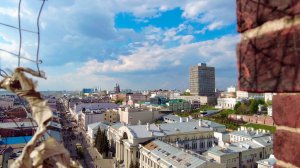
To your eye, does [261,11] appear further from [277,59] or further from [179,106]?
[179,106]

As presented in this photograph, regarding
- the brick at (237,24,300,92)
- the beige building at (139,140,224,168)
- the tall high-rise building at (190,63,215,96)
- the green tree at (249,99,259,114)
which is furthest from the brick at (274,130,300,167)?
the tall high-rise building at (190,63,215,96)

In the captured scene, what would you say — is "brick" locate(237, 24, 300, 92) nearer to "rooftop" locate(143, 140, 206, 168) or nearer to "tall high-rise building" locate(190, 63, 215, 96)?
"rooftop" locate(143, 140, 206, 168)

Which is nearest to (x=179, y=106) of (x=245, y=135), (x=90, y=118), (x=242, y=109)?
(x=242, y=109)

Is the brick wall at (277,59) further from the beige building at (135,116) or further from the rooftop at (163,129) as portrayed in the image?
the beige building at (135,116)

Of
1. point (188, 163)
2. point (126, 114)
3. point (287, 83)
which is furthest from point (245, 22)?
point (126, 114)

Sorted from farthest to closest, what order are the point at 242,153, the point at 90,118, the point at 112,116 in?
1. the point at 112,116
2. the point at 90,118
3. the point at 242,153

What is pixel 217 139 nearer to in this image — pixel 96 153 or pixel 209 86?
pixel 96 153
